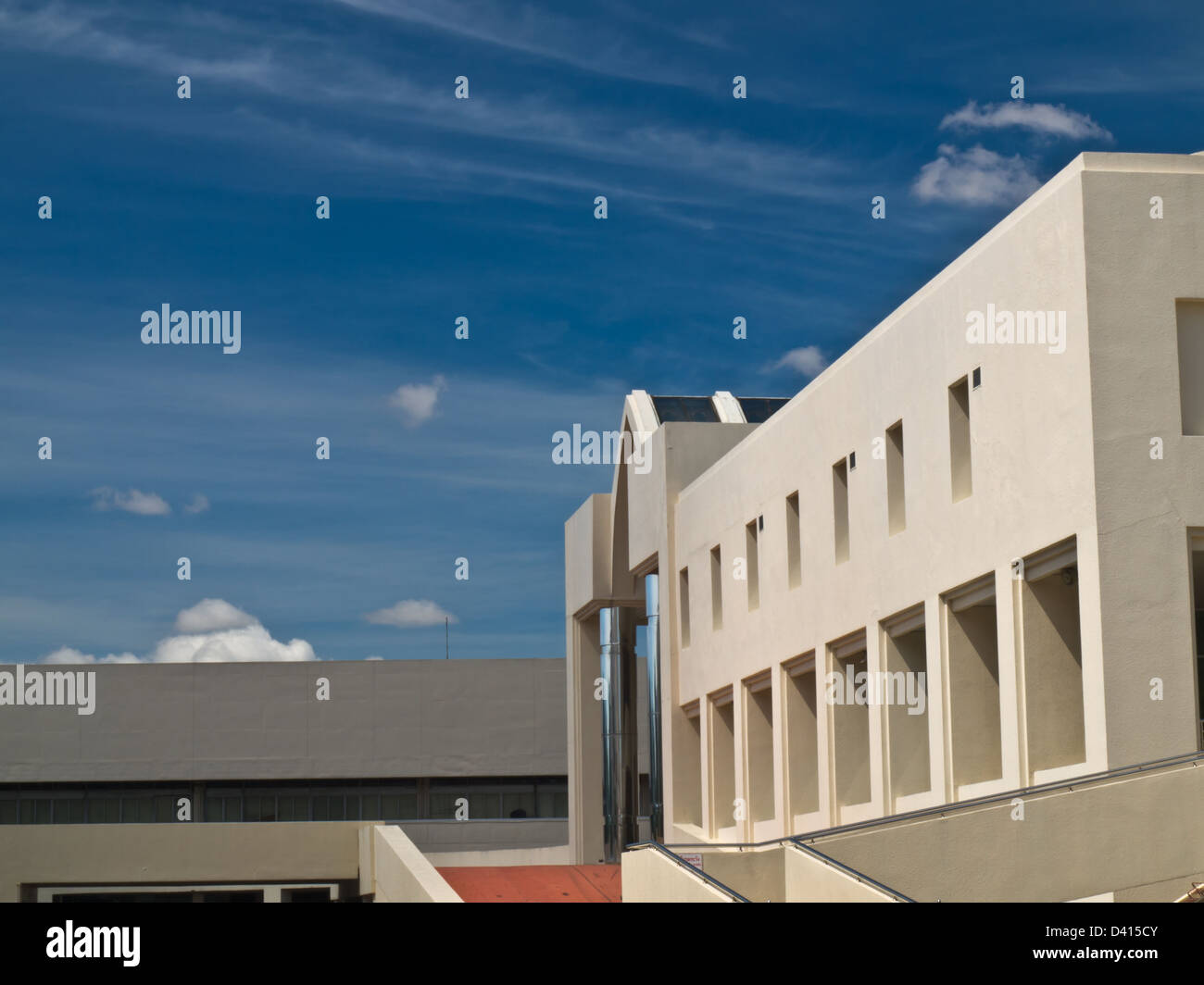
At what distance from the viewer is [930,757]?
68.1ft

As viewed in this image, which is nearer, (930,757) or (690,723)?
(930,757)

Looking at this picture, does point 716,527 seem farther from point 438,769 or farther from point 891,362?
point 438,769

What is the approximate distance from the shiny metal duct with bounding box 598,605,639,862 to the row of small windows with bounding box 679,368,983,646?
510 cm

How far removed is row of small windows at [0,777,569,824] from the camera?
189 ft

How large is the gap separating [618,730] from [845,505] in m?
13.9

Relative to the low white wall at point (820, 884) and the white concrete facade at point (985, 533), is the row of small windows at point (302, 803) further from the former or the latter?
the low white wall at point (820, 884)

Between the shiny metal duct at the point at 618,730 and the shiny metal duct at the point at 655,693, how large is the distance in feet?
9.71

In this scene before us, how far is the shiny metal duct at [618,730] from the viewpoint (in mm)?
36750

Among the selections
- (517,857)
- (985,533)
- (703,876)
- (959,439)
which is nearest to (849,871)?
(703,876)

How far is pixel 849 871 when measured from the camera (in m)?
14.6

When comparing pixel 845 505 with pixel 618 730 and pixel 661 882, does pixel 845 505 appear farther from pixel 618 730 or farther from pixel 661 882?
pixel 618 730
